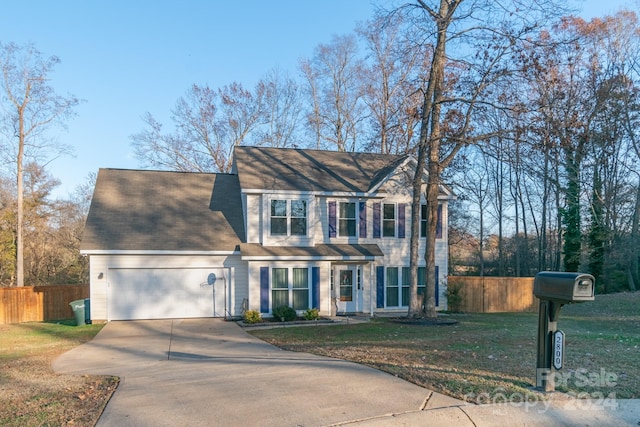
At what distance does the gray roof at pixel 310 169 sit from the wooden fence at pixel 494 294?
615cm

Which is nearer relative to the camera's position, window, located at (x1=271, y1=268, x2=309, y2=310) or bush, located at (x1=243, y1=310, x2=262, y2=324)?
bush, located at (x1=243, y1=310, x2=262, y2=324)

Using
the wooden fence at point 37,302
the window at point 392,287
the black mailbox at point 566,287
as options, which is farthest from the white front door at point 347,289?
the black mailbox at point 566,287

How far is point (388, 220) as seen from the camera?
20.8 meters

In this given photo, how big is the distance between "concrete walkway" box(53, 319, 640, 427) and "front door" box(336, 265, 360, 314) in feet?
33.9

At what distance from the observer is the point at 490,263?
38.8 meters

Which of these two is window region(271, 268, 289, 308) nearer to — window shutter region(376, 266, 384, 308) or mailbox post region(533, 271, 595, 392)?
window shutter region(376, 266, 384, 308)

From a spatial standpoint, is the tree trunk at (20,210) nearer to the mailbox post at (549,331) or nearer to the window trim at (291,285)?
the window trim at (291,285)

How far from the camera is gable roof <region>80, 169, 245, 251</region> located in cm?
1770

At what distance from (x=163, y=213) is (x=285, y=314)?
21.3ft

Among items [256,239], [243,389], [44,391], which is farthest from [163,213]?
[243,389]

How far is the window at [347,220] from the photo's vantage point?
20.2 metres

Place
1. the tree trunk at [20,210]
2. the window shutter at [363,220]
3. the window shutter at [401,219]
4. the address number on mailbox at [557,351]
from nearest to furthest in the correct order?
the address number on mailbox at [557,351], the window shutter at [363,220], the window shutter at [401,219], the tree trunk at [20,210]

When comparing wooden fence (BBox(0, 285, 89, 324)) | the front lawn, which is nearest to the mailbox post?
the front lawn

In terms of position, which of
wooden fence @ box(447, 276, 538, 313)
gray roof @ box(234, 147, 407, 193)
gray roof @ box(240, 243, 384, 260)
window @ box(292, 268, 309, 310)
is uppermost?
gray roof @ box(234, 147, 407, 193)
